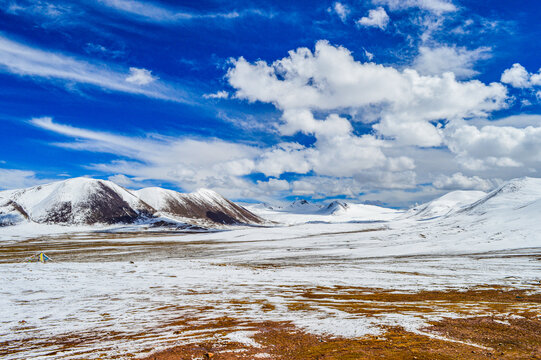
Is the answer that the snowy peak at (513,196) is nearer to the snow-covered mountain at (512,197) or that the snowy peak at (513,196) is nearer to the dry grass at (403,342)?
the snow-covered mountain at (512,197)

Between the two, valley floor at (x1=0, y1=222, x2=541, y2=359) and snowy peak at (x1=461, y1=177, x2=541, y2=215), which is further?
snowy peak at (x1=461, y1=177, x2=541, y2=215)

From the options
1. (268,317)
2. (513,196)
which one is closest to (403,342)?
(268,317)

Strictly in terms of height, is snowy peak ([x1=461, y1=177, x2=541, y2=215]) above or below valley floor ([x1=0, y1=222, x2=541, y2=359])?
above

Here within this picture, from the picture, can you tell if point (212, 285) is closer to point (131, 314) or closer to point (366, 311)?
point (131, 314)

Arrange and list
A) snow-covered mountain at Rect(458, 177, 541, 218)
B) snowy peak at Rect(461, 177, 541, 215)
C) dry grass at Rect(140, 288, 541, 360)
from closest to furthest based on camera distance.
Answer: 1. dry grass at Rect(140, 288, 541, 360)
2. snow-covered mountain at Rect(458, 177, 541, 218)
3. snowy peak at Rect(461, 177, 541, 215)

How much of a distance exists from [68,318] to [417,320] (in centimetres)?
1551

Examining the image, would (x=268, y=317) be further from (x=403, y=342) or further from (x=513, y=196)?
(x=513, y=196)

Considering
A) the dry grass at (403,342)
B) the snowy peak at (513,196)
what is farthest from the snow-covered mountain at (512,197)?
the dry grass at (403,342)

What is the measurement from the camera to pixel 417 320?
478 inches


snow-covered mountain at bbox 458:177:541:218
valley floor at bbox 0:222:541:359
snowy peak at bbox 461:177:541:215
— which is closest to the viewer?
valley floor at bbox 0:222:541:359

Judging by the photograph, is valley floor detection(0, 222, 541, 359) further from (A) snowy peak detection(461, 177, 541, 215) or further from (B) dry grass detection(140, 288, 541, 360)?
(A) snowy peak detection(461, 177, 541, 215)

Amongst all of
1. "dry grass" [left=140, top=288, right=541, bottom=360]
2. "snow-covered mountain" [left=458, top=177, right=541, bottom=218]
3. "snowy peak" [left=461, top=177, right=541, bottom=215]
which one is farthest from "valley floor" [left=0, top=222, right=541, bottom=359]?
"snowy peak" [left=461, top=177, right=541, bottom=215]

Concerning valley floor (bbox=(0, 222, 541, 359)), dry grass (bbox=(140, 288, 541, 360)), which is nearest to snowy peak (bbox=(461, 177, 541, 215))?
valley floor (bbox=(0, 222, 541, 359))

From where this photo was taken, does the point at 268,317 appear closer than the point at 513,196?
Yes
